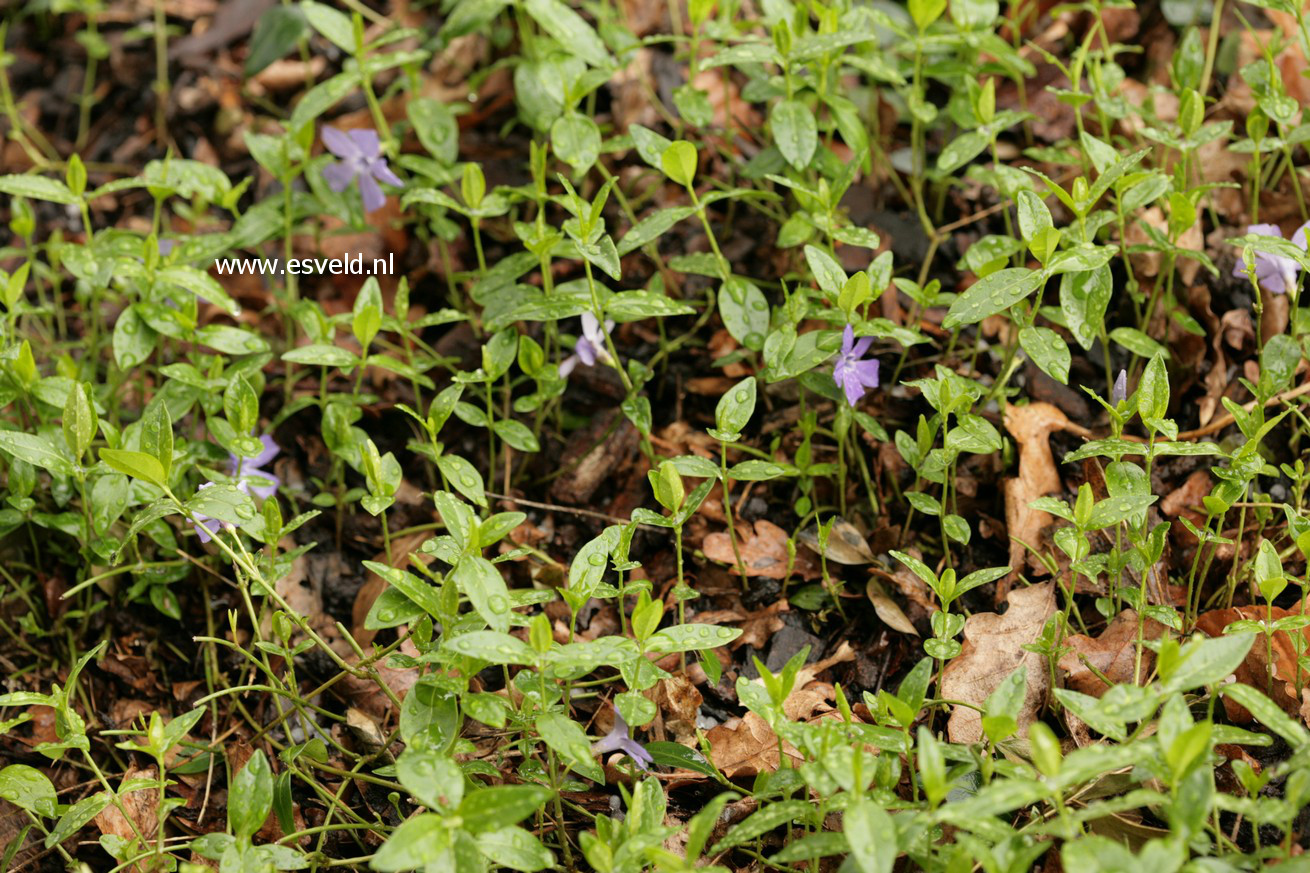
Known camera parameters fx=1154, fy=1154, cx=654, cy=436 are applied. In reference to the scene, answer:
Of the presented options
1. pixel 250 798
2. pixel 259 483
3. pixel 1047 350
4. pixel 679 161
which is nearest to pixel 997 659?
pixel 1047 350

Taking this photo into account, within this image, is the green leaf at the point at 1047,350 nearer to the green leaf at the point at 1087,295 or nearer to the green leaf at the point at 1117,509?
the green leaf at the point at 1087,295

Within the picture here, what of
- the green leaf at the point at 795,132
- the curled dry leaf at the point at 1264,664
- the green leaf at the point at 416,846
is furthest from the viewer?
the green leaf at the point at 795,132

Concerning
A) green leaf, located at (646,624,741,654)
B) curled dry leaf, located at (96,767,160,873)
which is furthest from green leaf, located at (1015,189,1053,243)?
curled dry leaf, located at (96,767,160,873)

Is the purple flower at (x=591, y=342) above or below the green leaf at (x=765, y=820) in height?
above

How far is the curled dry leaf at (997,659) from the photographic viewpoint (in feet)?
6.77

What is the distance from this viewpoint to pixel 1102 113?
2.61m

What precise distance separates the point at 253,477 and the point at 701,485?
35.8 inches

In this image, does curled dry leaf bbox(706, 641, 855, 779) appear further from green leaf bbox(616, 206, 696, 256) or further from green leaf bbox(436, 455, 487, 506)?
green leaf bbox(616, 206, 696, 256)

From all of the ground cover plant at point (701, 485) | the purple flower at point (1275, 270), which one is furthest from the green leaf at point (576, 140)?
the purple flower at point (1275, 270)

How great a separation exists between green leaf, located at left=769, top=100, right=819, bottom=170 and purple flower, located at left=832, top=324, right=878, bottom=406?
490mm

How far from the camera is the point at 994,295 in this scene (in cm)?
199

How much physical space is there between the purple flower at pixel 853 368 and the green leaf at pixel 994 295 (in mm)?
230

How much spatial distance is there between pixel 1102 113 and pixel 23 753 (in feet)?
8.73

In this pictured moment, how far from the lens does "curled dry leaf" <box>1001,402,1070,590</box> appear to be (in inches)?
91.4
